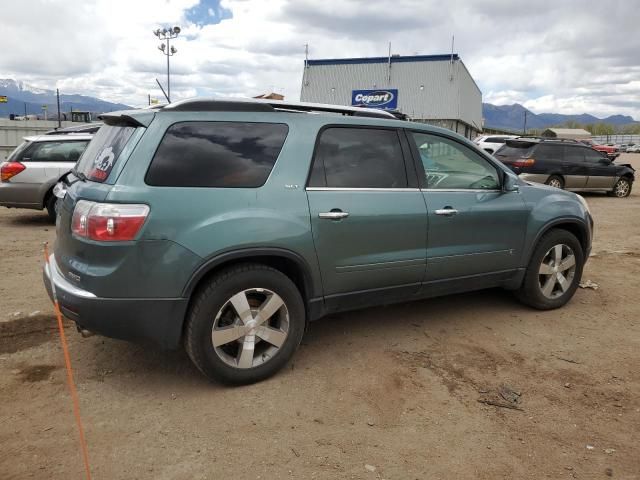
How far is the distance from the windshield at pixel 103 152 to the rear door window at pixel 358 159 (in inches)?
48.0

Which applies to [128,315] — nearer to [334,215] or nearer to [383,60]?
[334,215]

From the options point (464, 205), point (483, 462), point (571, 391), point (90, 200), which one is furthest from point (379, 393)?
point (90, 200)

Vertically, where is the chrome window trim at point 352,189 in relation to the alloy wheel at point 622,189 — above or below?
above

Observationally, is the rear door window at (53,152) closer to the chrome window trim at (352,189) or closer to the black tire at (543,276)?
the chrome window trim at (352,189)

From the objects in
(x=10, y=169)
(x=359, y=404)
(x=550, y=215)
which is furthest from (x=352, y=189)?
(x=10, y=169)

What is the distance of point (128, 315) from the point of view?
2.99 meters

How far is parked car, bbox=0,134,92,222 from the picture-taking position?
8914mm

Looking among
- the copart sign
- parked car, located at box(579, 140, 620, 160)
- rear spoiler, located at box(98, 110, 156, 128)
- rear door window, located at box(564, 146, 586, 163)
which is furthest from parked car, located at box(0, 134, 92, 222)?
the copart sign

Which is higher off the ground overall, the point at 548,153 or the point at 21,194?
the point at 548,153

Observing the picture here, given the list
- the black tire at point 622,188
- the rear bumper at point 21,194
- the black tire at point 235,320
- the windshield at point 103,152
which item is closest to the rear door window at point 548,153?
the black tire at point 622,188

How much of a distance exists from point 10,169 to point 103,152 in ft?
22.6

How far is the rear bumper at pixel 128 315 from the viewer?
117 inches

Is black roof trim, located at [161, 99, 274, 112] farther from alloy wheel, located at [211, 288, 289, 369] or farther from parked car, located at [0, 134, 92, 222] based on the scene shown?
parked car, located at [0, 134, 92, 222]

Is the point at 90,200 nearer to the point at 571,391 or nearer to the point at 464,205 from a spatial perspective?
the point at 464,205
